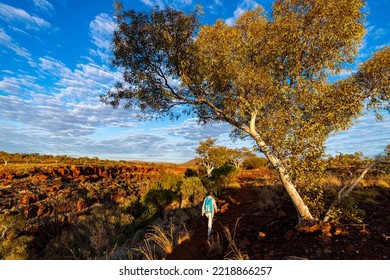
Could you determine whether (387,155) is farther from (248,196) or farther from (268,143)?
(248,196)

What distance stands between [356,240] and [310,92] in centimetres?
461

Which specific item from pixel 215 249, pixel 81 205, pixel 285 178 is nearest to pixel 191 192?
pixel 81 205

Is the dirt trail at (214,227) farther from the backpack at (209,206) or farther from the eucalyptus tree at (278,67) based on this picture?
the eucalyptus tree at (278,67)

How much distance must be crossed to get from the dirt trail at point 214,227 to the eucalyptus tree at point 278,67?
368cm

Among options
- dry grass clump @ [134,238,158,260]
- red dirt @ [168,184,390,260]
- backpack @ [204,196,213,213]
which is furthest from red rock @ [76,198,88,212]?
backpack @ [204,196,213,213]

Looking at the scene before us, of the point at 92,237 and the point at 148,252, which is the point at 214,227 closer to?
the point at 148,252

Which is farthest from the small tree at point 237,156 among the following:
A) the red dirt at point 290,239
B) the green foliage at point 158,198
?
the red dirt at point 290,239

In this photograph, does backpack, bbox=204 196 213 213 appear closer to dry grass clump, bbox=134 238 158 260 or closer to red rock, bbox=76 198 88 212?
dry grass clump, bbox=134 238 158 260

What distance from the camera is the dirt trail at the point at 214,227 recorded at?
934cm

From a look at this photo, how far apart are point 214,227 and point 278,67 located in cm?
742

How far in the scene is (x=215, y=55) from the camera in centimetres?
888

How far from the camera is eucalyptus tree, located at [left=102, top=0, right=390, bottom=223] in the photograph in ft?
25.8

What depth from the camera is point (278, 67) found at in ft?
29.1

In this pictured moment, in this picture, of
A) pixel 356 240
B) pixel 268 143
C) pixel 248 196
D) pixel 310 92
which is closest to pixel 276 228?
pixel 356 240
